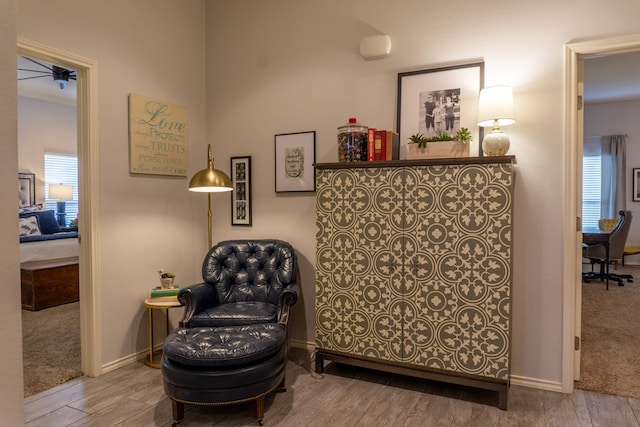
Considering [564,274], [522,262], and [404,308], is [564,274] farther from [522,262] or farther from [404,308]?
[404,308]

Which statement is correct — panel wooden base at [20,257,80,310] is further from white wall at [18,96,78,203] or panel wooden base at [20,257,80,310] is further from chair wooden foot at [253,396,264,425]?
chair wooden foot at [253,396,264,425]

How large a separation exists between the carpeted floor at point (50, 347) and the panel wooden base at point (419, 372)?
184cm

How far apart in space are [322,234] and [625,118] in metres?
7.37

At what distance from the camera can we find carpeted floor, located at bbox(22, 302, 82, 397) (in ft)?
9.88

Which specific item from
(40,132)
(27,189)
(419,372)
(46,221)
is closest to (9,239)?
(419,372)

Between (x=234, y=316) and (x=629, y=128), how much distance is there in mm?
8087

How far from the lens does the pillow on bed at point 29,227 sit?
610 centimetres

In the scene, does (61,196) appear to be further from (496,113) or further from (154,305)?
(496,113)

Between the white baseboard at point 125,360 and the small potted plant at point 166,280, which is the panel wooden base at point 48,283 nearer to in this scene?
the white baseboard at point 125,360

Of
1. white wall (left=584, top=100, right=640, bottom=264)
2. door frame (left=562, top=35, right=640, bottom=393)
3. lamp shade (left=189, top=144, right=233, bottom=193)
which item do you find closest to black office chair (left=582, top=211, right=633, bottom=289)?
white wall (left=584, top=100, right=640, bottom=264)

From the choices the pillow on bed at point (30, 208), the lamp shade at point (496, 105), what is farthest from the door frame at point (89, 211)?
the pillow on bed at point (30, 208)

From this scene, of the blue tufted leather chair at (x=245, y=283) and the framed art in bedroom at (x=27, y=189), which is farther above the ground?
the framed art in bedroom at (x=27, y=189)

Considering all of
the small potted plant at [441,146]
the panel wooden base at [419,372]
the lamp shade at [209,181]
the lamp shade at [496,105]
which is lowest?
the panel wooden base at [419,372]

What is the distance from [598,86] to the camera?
6.48m
